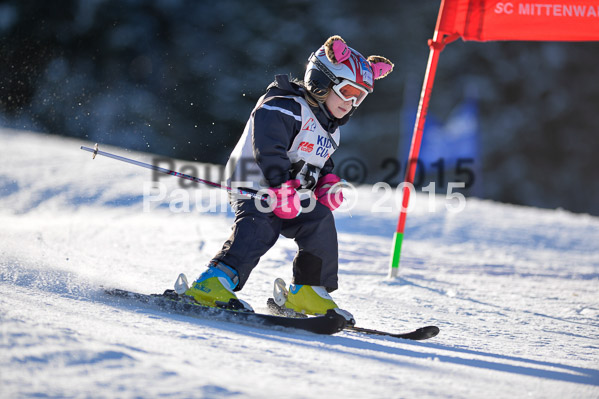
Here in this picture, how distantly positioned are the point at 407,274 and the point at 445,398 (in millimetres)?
2343

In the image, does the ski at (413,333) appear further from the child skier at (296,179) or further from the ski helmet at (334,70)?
the ski helmet at (334,70)

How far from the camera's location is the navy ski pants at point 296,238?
226cm

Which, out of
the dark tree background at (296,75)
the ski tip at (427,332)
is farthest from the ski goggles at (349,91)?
the dark tree background at (296,75)

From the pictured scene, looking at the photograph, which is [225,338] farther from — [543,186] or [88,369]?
[543,186]

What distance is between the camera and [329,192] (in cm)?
253

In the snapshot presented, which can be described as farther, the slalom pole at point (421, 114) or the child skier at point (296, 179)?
the slalom pole at point (421, 114)

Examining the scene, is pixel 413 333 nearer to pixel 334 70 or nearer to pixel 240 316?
pixel 240 316

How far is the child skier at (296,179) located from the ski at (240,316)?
55 mm

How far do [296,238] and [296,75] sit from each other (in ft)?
40.9

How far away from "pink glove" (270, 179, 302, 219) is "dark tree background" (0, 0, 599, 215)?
11.6 m

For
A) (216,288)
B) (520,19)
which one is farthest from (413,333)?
(520,19)

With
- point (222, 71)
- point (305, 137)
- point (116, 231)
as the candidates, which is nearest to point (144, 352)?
point (305, 137)

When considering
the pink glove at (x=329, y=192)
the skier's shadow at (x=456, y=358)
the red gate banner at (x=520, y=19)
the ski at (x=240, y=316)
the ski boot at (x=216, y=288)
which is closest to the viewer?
the skier's shadow at (x=456, y=358)

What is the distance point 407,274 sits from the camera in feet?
12.4
